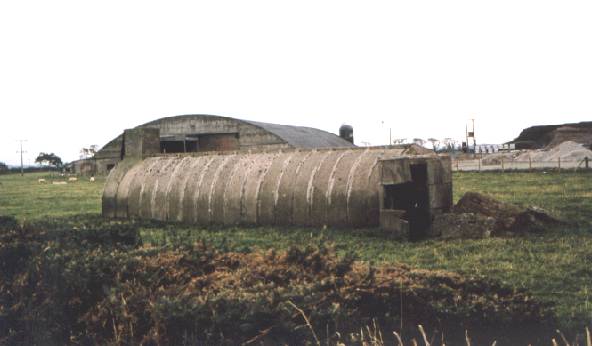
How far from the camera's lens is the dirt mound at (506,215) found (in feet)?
47.3

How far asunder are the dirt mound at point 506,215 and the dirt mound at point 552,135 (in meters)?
59.0

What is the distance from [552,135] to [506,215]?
7026 cm

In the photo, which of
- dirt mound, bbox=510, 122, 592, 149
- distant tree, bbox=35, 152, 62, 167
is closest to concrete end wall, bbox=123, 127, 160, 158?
dirt mound, bbox=510, 122, 592, 149

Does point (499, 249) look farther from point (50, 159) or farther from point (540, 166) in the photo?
point (50, 159)

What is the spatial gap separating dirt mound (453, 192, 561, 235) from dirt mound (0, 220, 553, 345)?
7.92 meters

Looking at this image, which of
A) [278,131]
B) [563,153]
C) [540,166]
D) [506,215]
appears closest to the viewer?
[506,215]

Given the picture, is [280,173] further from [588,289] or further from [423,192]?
[588,289]

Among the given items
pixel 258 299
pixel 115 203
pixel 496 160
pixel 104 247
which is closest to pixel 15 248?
pixel 104 247

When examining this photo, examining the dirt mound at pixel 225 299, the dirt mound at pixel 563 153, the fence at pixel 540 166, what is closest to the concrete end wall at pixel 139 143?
the dirt mound at pixel 225 299

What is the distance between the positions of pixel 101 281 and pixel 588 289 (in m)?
7.33

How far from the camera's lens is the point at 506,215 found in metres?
14.7

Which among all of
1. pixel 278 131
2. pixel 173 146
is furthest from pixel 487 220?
pixel 173 146

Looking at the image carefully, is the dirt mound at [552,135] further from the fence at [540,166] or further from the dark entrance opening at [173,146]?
the dark entrance opening at [173,146]

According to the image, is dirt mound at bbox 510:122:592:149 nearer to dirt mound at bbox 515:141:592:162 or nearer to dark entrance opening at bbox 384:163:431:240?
dirt mound at bbox 515:141:592:162
